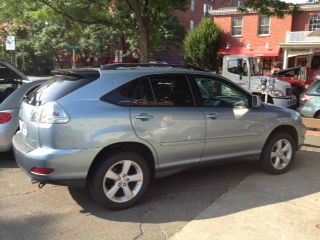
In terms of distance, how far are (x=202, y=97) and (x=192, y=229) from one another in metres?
1.82

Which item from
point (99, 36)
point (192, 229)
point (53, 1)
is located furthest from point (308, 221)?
point (99, 36)

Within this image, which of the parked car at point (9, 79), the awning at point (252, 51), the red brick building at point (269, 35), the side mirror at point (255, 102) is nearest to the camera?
the side mirror at point (255, 102)

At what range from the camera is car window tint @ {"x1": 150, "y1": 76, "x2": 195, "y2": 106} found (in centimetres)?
501

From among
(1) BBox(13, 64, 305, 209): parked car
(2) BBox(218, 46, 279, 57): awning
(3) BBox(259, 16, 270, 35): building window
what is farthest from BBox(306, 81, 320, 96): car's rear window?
(3) BBox(259, 16, 270, 35): building window

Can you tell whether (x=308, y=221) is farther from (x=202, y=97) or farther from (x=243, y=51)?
(x=243, y=51)

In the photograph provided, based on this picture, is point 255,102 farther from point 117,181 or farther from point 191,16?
point 191,16

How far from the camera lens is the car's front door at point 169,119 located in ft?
15.7

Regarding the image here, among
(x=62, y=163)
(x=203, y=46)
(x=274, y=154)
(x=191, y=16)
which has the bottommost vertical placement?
(x=274, y=154)

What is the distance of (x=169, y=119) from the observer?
4.93m

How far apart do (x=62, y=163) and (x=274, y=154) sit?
3274 millimetres

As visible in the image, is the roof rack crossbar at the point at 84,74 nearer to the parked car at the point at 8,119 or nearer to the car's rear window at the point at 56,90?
the car's rear window at the point at 56,90

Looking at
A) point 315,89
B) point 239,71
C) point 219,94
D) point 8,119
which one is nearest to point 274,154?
point 219,94

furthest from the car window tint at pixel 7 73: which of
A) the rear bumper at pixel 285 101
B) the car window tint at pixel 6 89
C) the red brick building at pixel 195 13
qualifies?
the red brick building at pixel 195 13

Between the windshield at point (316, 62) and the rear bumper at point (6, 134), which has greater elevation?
the windshield at point (316, 62)
